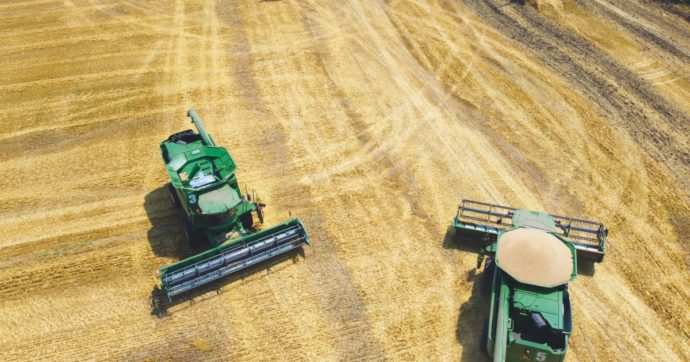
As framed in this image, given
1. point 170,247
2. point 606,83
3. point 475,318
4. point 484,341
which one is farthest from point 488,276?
point 606,83

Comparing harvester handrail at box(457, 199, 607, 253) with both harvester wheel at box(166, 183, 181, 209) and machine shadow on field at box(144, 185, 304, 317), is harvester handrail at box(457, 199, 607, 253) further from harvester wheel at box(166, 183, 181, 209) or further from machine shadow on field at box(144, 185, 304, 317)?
→ harvester wheel at box(166, 183, 181, 209)

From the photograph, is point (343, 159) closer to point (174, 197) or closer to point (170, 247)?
point (174, 197)

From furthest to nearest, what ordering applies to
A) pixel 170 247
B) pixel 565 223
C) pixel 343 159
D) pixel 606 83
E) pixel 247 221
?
pixel 606 83 → pixel 343 159 → pixel 565 223 → pixel 170 247 → pixel 247 221

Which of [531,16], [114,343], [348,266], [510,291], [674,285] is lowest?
[114,343]

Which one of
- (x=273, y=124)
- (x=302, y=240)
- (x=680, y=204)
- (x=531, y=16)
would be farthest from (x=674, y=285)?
(x=531, y=16)

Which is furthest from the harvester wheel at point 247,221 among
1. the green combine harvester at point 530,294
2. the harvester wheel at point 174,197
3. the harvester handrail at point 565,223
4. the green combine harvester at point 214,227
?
the green combine harvester at point 530,294

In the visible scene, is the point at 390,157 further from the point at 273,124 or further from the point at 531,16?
the point at 531,16

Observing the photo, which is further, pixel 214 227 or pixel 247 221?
pixel 247 221
